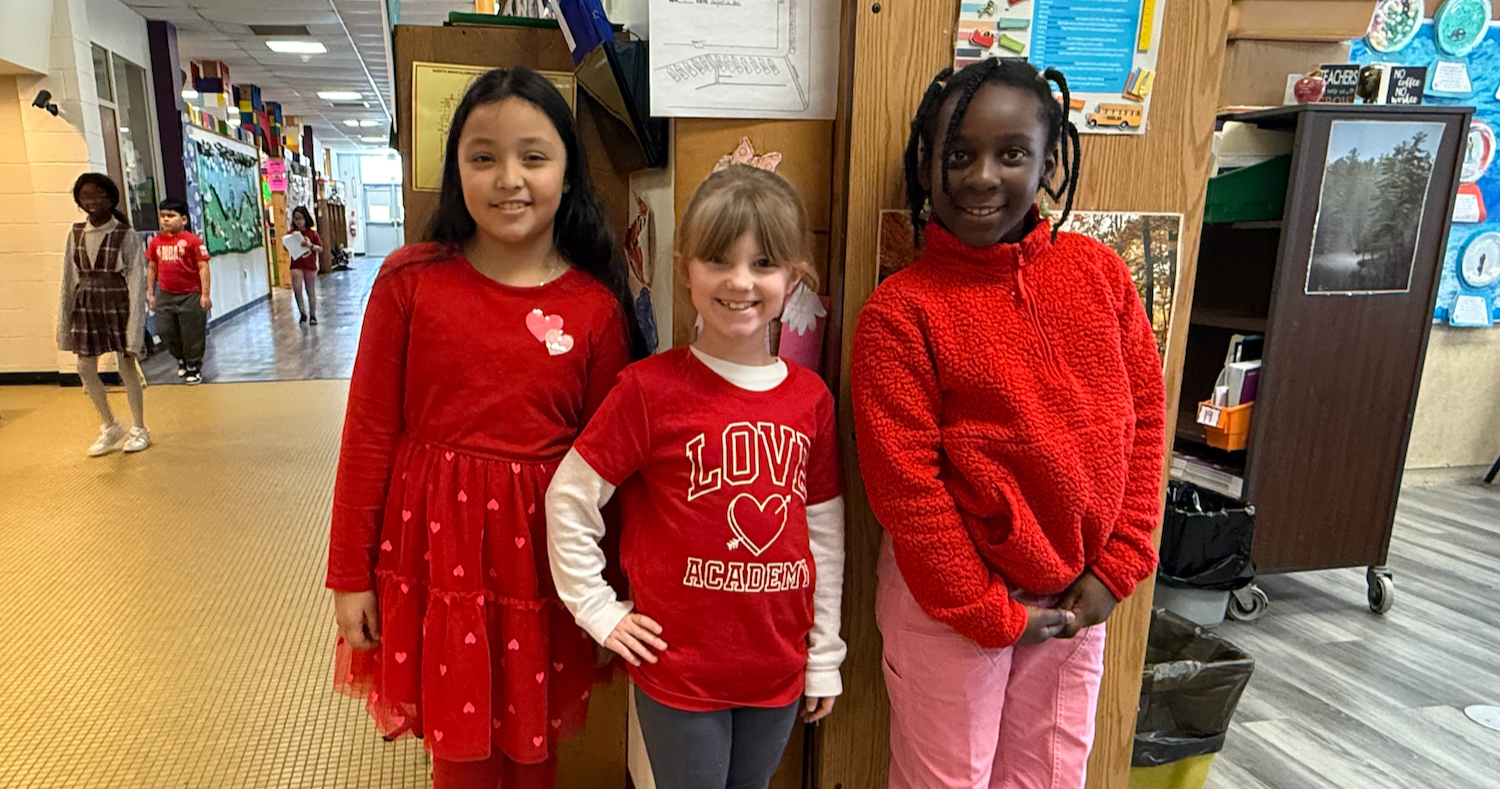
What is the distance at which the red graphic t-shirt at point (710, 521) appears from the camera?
3.53ft

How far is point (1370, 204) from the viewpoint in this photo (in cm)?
269

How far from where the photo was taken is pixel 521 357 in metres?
1.16

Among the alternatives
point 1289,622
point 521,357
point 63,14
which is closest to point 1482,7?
point 1289,622

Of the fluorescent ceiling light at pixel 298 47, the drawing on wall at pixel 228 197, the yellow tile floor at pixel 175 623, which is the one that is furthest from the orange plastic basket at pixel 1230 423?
the fluorescent ceiling light at pixel 298 47

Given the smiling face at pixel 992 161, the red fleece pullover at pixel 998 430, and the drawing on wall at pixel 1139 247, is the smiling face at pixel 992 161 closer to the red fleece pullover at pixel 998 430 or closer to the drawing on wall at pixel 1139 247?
the red fleece pullover at pixel 998 430

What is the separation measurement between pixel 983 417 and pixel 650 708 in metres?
0.59

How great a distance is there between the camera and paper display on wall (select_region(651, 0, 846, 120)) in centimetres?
121

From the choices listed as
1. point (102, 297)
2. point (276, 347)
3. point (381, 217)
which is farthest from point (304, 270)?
point (381, 217)

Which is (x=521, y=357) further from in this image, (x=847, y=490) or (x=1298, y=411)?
(x=1298, y=411)

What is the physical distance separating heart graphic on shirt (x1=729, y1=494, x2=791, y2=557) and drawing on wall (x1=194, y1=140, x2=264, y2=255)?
847 centimetres

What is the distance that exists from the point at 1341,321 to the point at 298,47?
9.56 meters

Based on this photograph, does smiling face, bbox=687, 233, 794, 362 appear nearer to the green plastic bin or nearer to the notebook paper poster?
the notebook paper poster

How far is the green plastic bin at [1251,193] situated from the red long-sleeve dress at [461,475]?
7.66ft

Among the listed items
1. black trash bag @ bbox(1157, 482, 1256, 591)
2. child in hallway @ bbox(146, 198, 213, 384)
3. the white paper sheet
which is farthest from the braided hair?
the white paper sheet
